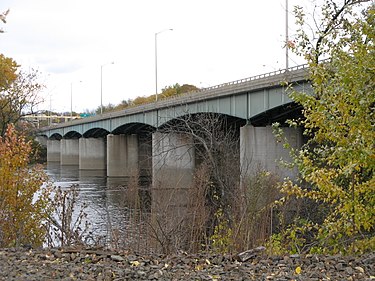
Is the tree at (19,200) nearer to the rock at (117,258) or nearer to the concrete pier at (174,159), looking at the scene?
the rock at (117,258)

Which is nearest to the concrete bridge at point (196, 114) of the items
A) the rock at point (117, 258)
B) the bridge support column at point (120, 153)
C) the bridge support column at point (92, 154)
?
the bridge support column at point (120, 153)

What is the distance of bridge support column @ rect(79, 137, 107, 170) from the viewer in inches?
3155

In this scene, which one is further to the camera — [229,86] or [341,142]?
[229,86]

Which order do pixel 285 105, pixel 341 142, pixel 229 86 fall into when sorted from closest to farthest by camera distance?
1. pixel 341 142
2. pixel 285 105
3. pixel 229 86

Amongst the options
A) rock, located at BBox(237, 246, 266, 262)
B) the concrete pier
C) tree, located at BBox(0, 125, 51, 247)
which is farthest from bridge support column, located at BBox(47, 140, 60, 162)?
rock, located at BBox(237, 246, 266, 262)

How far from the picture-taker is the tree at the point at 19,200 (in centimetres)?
1248

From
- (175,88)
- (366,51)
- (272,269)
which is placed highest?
(175,88)

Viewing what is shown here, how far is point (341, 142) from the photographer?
8.09m

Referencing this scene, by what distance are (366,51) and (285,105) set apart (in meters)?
23.2

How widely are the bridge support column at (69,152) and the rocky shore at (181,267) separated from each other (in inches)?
3509

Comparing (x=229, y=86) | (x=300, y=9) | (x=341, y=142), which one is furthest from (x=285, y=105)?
(x=341, y=142)

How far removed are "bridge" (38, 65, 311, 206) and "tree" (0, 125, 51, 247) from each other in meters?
3.39

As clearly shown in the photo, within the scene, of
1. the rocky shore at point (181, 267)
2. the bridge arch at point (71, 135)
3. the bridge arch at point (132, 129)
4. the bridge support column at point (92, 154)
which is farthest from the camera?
the bridge arch at point (71, 135)

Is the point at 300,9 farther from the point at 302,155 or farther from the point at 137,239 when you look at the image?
the point at 137,239
